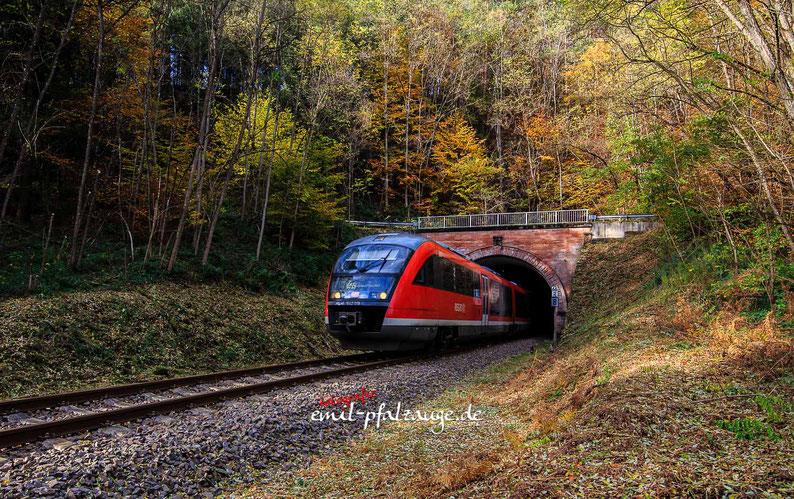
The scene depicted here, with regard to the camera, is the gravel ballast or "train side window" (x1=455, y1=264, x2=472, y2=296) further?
"train side window" (x1=455, y1=264, x2=472, y2=296)

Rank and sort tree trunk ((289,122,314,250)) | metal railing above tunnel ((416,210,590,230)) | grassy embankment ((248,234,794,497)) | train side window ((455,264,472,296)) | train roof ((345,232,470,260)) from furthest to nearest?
metal railing above tunnel ((416,210,590,230)) → tree trunk ((289,122,314,250)) → train side window ((455,264,472,296)) → train roof ((345,232,470,260)) → grassy embankment ((248,234,794,497))

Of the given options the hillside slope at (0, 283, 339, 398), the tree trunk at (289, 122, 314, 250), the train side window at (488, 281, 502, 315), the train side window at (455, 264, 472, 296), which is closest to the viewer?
the hillside slope at (0, 283, 339, 398)

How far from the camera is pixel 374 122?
31.8 metres

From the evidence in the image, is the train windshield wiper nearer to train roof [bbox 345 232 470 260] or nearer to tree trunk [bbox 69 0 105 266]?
train roof [bbox 345 232 470 260]

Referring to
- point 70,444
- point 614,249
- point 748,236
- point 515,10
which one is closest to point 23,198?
point 70,444

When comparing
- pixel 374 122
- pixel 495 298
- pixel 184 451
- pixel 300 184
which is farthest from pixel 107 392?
pixel 374 122

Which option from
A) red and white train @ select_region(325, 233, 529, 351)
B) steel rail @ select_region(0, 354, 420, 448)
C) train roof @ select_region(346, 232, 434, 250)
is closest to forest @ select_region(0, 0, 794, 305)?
train roof @ select_region(346, 232, 434, 250)

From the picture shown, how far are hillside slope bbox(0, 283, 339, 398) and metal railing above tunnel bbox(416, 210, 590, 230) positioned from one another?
1395 centimetres

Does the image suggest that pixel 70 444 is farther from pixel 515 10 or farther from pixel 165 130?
pixel 515 10

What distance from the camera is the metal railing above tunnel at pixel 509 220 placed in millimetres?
22734

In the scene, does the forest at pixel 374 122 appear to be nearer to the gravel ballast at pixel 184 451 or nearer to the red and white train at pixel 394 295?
the red and white train at pixel 394 295

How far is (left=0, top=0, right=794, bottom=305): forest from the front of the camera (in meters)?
7.92

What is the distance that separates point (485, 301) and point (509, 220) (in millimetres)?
9687

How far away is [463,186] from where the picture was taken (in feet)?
104
